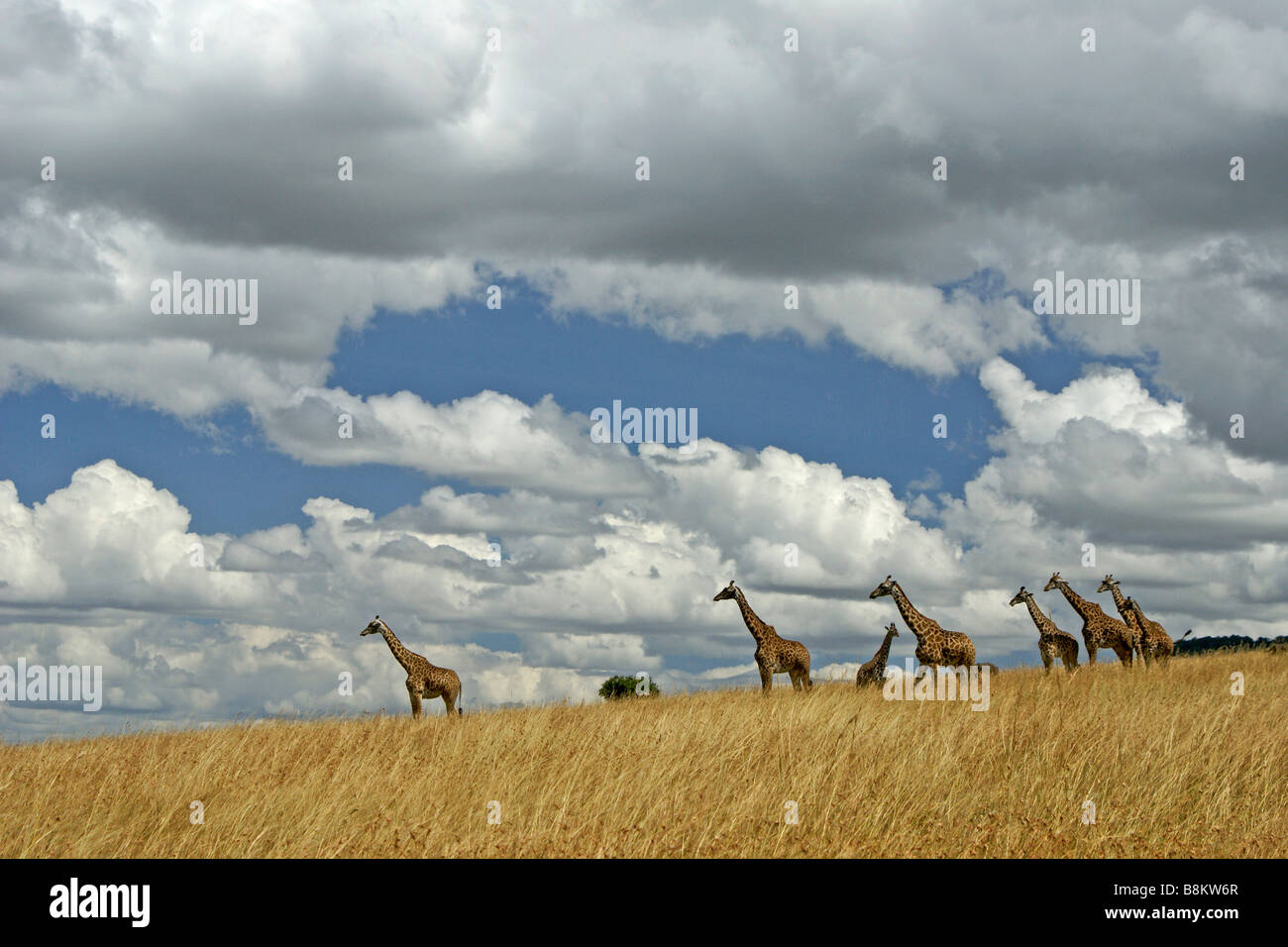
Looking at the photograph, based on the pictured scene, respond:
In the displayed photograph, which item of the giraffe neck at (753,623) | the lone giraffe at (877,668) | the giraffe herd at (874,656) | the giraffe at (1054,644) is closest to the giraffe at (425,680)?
the giraffe herd at (874,656)

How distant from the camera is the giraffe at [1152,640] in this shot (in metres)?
24.2

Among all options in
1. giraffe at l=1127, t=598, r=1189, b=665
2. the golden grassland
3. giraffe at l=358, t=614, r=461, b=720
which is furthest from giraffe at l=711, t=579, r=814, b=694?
giraffe at l=1127, t=598, r=1189, b=665

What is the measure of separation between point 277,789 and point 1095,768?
8.71 metres

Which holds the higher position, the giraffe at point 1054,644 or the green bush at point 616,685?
the giraffe at point 1054,644

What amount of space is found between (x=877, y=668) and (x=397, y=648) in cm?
926

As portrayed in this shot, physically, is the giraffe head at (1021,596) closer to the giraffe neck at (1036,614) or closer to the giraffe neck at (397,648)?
the giraffe neck at (1036,614)

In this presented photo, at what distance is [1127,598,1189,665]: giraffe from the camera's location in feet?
79.4

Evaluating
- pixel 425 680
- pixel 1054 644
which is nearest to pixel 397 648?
pixel 425 680

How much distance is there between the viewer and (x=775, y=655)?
20.5 m

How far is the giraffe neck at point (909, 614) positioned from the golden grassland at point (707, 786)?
4.03 metres

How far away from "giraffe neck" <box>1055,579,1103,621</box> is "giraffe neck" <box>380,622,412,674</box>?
49.1 ft
